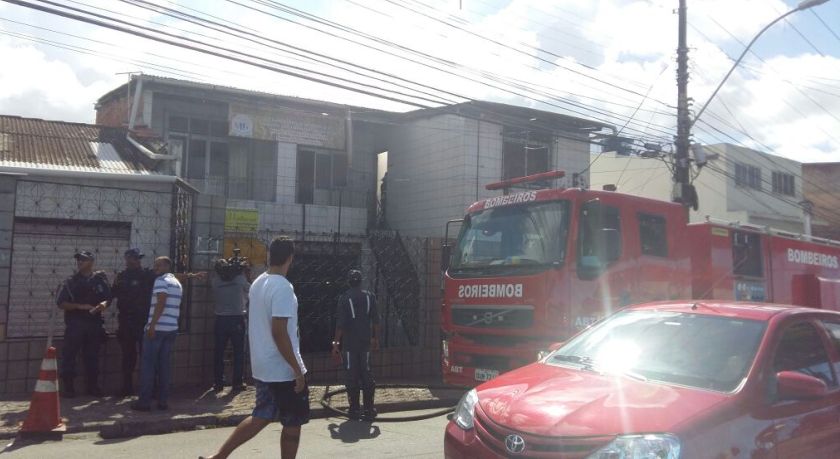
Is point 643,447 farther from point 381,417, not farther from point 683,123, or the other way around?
point 683,123

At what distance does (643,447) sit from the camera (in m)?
3.74

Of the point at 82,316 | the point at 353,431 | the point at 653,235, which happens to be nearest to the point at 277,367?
the point at 353,431

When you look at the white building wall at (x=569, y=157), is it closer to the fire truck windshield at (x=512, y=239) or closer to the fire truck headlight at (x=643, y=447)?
the fire truck windshield at (x=512, y=239)

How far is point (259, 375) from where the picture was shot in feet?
17.6

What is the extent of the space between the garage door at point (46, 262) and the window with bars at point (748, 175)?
26407 mm

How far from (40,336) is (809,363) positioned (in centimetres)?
903

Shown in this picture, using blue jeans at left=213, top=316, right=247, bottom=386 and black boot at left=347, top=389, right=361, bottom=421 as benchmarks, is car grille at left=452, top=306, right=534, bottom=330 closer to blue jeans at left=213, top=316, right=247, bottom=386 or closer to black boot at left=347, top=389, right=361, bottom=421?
black boot at left=347, top=389, right=361, bottom=421

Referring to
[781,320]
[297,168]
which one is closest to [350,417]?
[781,320]

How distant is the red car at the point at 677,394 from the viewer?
3.86m

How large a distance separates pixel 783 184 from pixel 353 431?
1208 inches

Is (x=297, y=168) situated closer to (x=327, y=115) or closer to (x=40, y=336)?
(x=327, y=115)

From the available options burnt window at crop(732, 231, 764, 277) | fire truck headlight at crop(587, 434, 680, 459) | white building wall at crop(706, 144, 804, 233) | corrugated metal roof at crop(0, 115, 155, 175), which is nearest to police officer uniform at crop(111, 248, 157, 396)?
corrugated metal roof at crop(0, 115, 155, 175)

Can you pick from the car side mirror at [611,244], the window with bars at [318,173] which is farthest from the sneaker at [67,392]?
the window with bars at [318,173]

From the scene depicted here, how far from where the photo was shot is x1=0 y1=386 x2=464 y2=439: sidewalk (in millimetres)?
7906
